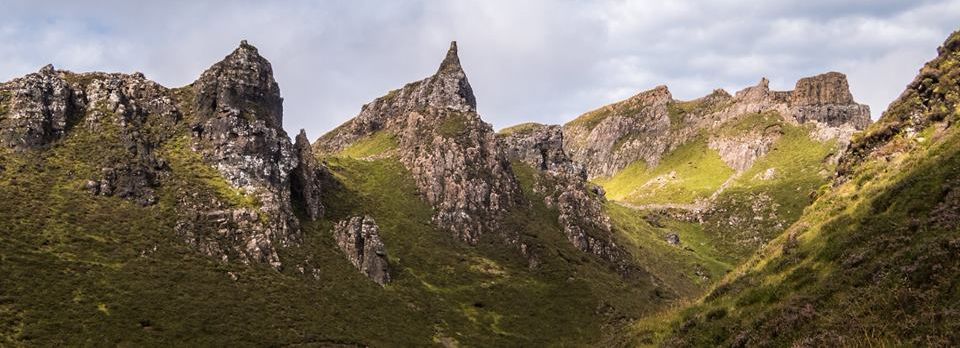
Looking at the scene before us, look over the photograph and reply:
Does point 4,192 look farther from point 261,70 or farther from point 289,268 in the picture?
point 261,70

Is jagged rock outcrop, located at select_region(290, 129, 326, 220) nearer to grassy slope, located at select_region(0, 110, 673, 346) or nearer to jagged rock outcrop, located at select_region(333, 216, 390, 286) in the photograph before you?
grassy slope, located at select_region(0, 110, 673, 346)

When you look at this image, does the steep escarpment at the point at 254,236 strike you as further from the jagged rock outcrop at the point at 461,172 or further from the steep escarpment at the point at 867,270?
the steep escarpment at the point at 867,270

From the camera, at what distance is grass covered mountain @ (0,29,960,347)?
24.6 m

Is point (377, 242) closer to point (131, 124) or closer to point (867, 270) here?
point (131, 124)

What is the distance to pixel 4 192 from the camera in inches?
4237

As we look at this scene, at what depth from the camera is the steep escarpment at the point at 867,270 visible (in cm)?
1700

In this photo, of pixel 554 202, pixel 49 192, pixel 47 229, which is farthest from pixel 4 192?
pixel 554 202

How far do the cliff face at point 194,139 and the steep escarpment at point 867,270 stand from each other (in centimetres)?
10763

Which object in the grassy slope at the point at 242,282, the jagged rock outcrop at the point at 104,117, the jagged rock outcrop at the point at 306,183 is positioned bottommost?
the grassy slope at the point at 242,282

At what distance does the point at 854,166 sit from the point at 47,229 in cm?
11981

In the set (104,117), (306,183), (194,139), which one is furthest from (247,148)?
(104,117)

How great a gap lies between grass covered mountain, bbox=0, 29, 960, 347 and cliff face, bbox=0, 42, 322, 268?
0.51 m

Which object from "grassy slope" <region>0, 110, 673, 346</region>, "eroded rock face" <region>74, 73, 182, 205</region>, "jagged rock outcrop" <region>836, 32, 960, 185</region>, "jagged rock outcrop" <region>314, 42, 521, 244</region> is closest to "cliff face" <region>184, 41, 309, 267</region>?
"grassy slope" <region>0, 110, 673, 346</region>

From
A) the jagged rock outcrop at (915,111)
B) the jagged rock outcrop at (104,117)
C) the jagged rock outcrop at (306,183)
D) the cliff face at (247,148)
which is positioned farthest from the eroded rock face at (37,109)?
the jagged rock outcrop at (915,111)
